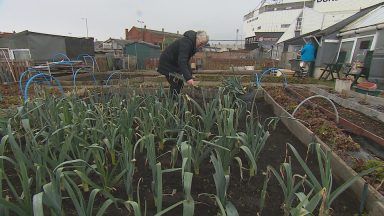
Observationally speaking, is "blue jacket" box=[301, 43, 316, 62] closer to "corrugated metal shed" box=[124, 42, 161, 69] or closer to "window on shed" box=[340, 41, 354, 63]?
"window on shed" box=[340, 41, 354, 63]

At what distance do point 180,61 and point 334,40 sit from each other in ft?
31.7

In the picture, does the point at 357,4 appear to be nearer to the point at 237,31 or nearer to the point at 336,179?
the point at 336,179

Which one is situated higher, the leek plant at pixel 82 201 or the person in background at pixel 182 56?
the person in background at pixel 182 56

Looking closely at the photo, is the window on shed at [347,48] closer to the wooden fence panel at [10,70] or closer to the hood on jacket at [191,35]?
the hood on jacket at [191,35]

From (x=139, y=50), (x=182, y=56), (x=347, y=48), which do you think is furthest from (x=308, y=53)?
(x=139, y=50)

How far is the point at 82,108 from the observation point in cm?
244

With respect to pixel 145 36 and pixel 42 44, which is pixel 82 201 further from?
pixel 145 36

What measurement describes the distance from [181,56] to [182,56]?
1cm

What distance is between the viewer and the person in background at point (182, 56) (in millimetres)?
3744

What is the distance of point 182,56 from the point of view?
3762mm

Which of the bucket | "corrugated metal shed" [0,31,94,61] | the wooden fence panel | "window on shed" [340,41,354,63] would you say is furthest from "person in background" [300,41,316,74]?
"corrugated metal shed" [0,31,94,61]

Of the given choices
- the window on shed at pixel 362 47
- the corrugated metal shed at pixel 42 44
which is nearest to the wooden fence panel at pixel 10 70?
the corrugated metal shed at pixel 42 44

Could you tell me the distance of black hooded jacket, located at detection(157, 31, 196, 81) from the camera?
12.3 feet

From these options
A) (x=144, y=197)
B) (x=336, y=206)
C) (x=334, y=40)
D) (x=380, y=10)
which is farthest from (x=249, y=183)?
(x=334, y=40)
